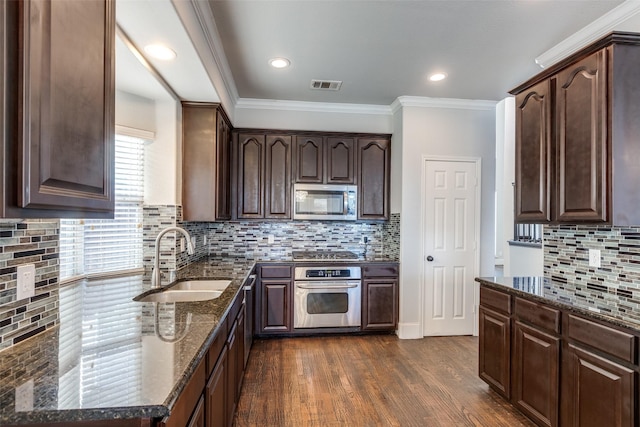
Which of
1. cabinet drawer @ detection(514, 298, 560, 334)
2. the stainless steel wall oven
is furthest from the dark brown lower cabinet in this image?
the stainless steel wall oven

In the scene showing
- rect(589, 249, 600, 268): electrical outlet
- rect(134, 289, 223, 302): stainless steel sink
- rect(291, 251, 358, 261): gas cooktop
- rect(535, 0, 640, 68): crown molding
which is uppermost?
rect(535, 0, 640, 68): crown molding

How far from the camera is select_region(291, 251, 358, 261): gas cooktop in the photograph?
376cm

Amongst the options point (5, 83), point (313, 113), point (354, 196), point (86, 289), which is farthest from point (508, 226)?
point (5, 83)

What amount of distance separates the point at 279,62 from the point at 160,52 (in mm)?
1080

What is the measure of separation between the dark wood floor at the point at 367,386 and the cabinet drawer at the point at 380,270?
0.72 meters

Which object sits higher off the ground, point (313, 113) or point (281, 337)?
point (313, 113)

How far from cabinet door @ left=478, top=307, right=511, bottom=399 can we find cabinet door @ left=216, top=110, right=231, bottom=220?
2481mm

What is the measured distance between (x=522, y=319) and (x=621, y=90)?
146 cm

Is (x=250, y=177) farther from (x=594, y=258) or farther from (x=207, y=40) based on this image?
(x=594, y=258)

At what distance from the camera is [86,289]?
2.08 m

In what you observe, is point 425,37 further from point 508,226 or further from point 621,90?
point 508,226

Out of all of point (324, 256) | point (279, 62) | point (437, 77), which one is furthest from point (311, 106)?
point (324, 256)

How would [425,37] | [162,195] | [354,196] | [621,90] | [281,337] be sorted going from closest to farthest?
[621,90]
[425,37]
[162,195]
[281,337]
[354,196]

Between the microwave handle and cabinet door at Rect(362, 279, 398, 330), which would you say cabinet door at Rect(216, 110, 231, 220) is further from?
cabinet door at Rect(362, 279, 398, 330)
